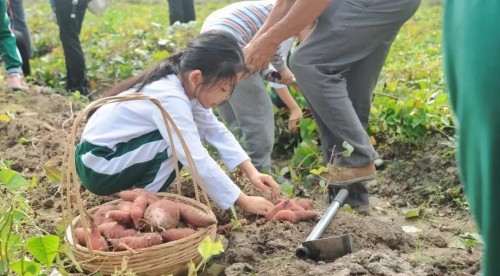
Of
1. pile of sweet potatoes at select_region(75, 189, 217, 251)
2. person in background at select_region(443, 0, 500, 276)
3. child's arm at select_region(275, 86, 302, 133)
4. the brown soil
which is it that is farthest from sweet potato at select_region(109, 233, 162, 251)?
child's arm at select_region(275, 86, 302, 133)

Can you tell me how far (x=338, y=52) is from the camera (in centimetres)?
291

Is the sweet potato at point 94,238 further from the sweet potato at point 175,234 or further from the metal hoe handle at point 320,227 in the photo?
the metal hoe handle at point 320,227

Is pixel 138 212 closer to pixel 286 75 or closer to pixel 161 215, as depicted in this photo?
pixel 161 215

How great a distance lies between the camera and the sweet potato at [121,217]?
7.41 ft

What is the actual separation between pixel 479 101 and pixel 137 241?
64.6 inches

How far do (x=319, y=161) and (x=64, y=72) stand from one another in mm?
3512

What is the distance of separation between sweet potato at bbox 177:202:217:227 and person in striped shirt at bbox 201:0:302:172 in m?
1.06

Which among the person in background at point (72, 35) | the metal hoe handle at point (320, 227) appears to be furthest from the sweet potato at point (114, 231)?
the person in background at point (72, 35)

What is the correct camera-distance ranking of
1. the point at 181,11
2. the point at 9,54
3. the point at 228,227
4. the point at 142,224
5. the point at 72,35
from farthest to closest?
the point at 181,11 < the point at 72,35 < the point at 9,54 < the point at 228,227 < the point at 142,224

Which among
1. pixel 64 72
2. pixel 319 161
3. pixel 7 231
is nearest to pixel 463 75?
pixel 7 231

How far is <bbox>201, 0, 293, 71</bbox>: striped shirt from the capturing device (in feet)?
10.6

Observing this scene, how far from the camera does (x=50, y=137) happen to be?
3.83 m

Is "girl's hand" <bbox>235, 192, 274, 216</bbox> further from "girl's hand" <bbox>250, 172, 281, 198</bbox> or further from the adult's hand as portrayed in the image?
the adult's hand

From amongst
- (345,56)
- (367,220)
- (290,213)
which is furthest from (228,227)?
(345,56)
